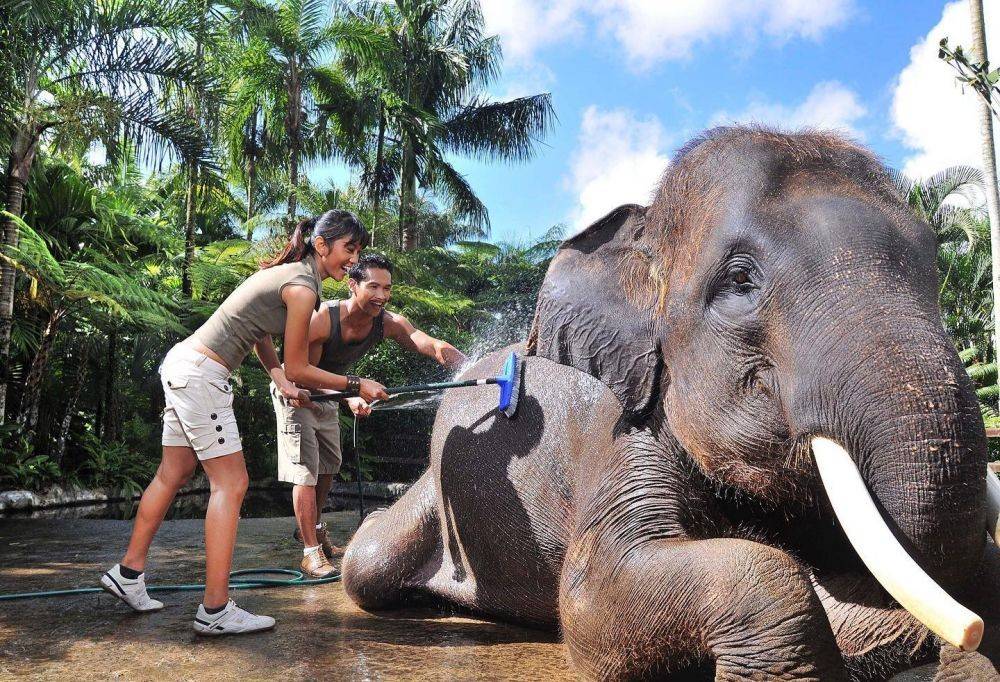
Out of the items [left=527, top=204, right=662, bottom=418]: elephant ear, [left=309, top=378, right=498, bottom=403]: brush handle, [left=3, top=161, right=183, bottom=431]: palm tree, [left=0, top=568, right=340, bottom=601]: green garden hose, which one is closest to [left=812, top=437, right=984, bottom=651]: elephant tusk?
[left=527, top=204, right=662, bottom=418]: elephant ear

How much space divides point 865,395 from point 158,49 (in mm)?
13239

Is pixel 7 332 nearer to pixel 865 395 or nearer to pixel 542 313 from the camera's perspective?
pixel 542 313

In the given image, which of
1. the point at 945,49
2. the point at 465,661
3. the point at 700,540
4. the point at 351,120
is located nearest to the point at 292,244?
the point at 465,661

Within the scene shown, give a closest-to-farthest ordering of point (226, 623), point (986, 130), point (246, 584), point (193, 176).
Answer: point (226, 623), point (246, 584), point (986, 130), point (193, 176)

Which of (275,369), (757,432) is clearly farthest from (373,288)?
(757,432)

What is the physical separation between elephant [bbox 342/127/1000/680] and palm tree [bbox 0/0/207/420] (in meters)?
11.2

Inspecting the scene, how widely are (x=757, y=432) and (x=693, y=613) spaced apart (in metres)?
0.50

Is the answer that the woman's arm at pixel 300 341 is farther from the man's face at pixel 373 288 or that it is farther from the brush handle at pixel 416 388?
the man's face at pixel 373 288

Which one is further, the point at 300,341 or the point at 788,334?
the point at 300,341

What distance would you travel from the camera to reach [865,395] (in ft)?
6.34

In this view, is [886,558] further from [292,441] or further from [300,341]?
[292,441]

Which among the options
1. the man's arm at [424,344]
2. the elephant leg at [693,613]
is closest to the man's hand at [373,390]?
the man's arm at [424,344]

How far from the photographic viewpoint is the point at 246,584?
448cm

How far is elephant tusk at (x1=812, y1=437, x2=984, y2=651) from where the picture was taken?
1.68 meters
